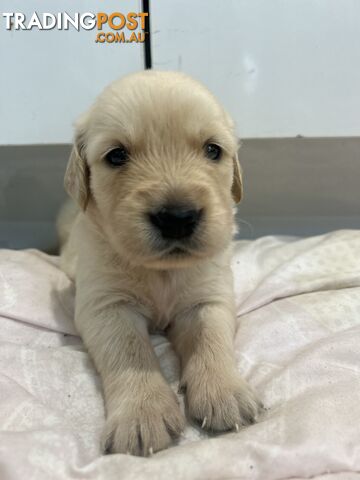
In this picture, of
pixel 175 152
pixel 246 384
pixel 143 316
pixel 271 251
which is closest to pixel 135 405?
pixel 246 384

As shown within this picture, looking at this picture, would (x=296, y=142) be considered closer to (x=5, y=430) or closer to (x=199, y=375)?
(x=199, y=375)

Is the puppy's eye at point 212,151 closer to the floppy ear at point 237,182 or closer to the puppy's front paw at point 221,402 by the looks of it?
the floppy ear at point 237,182

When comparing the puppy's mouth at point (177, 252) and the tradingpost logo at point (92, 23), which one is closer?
the puppy's mouth at point (177, 252)

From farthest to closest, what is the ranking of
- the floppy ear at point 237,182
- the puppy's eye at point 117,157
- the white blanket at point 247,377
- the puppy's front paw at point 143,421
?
the floppy ear at point 237,182
the puppy's eye at point 117,157
the puppy's front paw at point 143,421
the white blanket at point 247,377

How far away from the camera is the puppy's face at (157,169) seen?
1555mm

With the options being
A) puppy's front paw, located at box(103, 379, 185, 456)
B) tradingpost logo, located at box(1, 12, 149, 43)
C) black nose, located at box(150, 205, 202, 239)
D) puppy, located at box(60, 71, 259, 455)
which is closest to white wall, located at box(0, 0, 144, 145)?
tradingpost logo, located at box(1, 12, 149, 43)

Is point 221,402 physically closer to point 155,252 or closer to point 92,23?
point 155,252

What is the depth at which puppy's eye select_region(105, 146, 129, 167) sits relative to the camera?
1.77 m

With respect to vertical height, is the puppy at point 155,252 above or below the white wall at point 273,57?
below

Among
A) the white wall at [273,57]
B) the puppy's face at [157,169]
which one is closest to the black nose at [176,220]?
the puppy's face at [157,169]

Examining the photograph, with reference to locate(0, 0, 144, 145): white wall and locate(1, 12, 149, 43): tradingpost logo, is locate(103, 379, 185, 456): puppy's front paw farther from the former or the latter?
locate(1, 12, 149, 43): tradingpost logo

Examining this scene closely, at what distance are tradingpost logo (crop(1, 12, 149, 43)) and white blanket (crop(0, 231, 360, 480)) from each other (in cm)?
128

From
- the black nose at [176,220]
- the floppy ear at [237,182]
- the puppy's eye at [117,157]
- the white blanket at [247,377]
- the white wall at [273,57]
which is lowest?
the white blanket at [247,377]

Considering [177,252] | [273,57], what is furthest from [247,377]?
[273,57]
